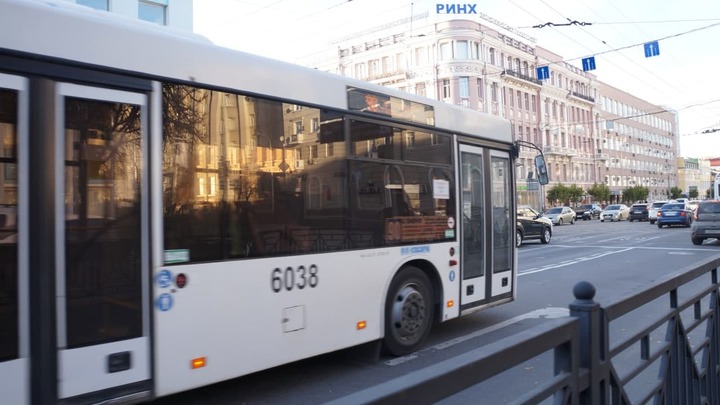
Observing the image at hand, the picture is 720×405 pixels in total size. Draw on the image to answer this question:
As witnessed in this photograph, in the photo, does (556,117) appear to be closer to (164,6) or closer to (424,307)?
(164,6)

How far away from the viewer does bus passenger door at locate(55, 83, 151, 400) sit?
3621 millimetres

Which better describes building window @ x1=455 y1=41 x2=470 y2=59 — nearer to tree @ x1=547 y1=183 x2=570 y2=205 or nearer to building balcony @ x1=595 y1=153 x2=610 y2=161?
Result: tree @ x1=547 y1=183 x2=570 y2=205

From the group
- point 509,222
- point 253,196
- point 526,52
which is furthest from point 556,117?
point 253,196

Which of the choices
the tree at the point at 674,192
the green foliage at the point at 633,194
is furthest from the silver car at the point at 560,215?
the tree at the point at 674,192

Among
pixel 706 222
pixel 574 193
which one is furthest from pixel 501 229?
pixel 574 193

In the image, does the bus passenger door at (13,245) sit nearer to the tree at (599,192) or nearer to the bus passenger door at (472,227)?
the bus passenger door at (472,227)

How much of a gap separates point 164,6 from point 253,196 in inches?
761

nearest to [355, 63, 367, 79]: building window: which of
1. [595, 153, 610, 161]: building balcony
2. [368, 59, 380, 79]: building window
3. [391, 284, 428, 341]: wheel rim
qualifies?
[368, 59, 380, 79]: building window

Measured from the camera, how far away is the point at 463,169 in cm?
742

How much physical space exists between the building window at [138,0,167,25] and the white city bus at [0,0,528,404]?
57.4 feet

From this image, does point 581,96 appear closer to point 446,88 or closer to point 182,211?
point 446,88

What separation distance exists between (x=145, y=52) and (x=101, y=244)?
1391mm

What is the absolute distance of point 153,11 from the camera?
69.6 feet

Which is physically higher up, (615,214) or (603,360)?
(615,214)
